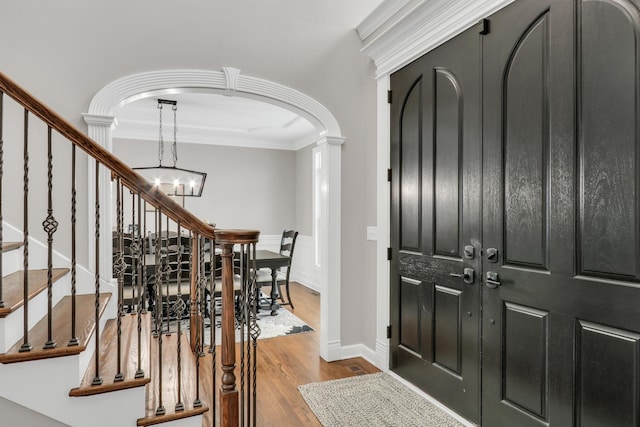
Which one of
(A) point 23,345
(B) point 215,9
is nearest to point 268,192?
(B) point 215,9

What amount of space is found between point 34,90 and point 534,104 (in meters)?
3.09

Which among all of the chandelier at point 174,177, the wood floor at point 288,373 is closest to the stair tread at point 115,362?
the wood floor at point 288,373

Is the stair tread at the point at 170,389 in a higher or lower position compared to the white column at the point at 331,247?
lower

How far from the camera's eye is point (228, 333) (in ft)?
5.75

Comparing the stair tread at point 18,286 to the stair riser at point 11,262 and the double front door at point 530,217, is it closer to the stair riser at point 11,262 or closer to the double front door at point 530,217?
the stair riser at point 11,262

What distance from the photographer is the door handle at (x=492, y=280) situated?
80.4 inches

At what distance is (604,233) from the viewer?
1565 millimetres

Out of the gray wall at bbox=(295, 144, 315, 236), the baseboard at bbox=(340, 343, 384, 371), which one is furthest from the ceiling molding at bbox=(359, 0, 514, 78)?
the gray wall at bbox=(295, 144, 315, 236)

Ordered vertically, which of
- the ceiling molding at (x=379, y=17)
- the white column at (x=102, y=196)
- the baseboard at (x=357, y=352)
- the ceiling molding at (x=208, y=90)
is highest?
the ceiling molding at (x=379, y=17)

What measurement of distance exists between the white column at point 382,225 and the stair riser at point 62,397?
1.95 m

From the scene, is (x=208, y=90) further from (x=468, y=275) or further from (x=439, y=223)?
(x=468, y=275)

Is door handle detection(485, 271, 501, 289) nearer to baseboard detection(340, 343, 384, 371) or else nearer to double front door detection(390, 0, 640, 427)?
double front door detection(390, 0, 640, 427)

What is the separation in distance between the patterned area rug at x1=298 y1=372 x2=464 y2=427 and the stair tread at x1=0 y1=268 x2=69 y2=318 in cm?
178

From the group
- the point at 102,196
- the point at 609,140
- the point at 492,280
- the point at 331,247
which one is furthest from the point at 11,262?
the point at 609,140
